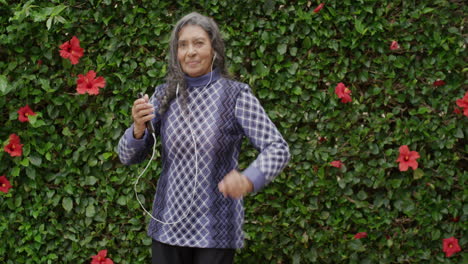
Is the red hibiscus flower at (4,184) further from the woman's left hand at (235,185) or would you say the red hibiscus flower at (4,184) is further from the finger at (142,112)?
the woman's left hand at (235,185)

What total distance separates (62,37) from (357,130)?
5.78ft

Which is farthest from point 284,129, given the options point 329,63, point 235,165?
point 235,165

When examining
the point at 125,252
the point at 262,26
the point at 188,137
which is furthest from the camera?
the point at 125,252

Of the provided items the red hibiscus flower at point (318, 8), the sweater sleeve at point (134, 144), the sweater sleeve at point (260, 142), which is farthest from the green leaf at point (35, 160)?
the red hibiscus flower at point (318, 8)

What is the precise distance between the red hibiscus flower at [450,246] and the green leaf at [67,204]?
2157mm

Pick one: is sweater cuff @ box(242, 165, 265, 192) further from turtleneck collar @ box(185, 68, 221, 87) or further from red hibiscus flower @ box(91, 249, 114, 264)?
red hibiscus flower @ box(91, 249, 114, 264)

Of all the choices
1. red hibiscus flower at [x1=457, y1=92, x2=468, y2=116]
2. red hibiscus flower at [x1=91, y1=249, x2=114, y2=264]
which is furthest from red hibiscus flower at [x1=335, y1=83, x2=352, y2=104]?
red hibiscus flower at [x1=91, y1=249, x2=114, y2=264]

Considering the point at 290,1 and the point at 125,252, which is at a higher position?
the point at 290,1

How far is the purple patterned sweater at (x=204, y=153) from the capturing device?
1760mm

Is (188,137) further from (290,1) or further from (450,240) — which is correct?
(450,240)

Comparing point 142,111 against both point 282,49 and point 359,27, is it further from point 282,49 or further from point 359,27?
point 359,27

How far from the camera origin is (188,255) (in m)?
1.83

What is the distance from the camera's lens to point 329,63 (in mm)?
2920

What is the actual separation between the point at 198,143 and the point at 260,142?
0.70 feet
